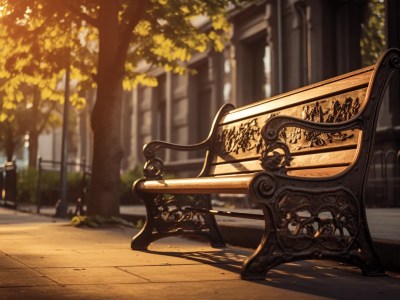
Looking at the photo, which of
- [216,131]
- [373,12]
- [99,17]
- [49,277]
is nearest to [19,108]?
[373,12]

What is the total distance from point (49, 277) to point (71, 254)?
1765mm

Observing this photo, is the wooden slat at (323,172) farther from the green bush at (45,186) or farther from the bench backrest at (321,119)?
the green bush at (45,186)

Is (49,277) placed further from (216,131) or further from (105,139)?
(105,139)

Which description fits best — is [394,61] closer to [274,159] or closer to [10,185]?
[274,159]

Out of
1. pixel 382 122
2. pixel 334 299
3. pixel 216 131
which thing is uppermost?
pixel 382 122

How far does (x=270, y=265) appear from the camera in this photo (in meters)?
5.21

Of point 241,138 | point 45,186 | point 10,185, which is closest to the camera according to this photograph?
point 241,138

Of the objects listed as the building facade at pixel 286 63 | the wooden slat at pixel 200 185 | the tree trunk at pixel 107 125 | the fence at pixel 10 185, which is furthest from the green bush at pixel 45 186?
the wooden slat at pixel 200 185

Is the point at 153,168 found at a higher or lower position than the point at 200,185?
higher

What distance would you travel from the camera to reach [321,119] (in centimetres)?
605

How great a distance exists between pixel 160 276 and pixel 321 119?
178 centimetres

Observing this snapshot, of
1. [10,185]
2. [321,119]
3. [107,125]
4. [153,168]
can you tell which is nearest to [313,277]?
[321,119]

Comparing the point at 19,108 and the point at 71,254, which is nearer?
the point at 71,254

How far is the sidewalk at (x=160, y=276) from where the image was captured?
462 cm
